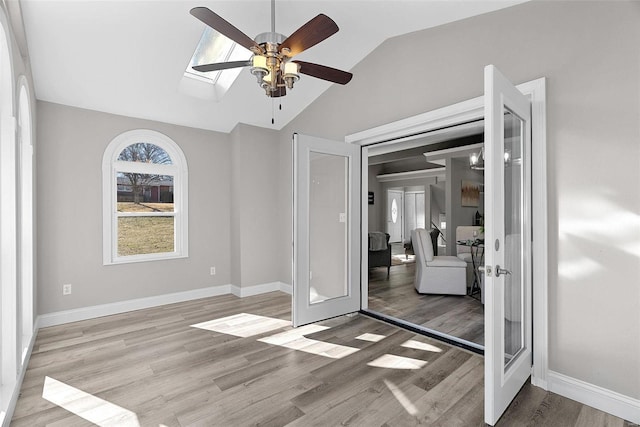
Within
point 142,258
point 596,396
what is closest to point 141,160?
point 142,258

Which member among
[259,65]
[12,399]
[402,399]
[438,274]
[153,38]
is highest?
[153,38]

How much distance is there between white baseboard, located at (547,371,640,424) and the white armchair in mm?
2472

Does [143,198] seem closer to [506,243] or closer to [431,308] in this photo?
[431,308]

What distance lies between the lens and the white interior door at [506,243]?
1801mm

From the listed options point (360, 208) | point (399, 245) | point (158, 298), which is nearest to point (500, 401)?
point (360, 208)

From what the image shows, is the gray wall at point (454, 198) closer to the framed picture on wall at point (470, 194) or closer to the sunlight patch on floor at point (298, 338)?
the framed picture on wall at point (470, 194)

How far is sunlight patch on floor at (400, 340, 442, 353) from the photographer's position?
2855 mm

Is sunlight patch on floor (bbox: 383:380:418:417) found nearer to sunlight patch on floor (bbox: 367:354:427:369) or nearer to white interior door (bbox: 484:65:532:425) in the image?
sunlight patch on floor (bbox: 367:354:427:369)

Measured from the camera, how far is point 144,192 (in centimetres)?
429

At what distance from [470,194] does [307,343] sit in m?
6.08

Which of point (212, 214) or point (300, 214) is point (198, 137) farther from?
point (300, 214)

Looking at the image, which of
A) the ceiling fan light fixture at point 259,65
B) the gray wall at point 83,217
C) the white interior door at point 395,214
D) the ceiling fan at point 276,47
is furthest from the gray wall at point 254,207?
the white interior door at point 395,214

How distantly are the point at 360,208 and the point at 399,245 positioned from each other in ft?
25.6

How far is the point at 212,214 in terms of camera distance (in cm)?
479
